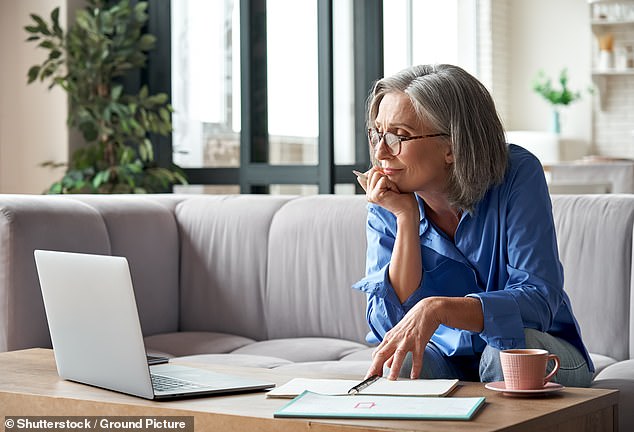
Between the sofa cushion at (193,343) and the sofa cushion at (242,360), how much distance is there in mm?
165

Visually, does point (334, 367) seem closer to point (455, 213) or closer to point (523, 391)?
point (455, 213)

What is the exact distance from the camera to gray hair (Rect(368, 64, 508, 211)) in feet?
6.59

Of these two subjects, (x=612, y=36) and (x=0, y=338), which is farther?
(x=612, y=36)

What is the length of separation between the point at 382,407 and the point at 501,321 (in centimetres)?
45

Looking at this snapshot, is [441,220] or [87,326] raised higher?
[441,220]

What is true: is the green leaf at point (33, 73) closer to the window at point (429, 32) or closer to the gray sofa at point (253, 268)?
the gray sofa at point (253, 268)

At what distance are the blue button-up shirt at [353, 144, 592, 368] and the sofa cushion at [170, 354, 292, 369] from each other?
76 cm

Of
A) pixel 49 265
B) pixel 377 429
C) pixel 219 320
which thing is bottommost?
pixel 219 320

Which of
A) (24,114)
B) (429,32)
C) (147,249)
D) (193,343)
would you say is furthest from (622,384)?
(429,32)

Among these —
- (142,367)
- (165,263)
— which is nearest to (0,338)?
(165,263)

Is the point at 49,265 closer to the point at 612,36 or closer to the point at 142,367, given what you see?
the point at 142,367

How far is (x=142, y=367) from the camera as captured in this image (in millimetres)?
1613

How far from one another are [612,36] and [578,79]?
50cm

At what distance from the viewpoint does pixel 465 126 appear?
2.02 metres
